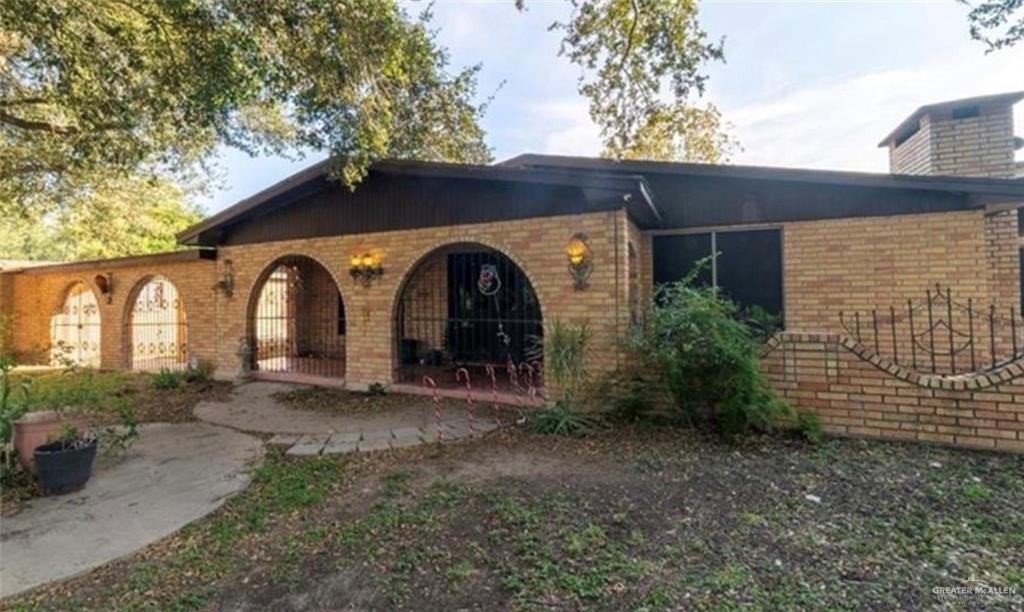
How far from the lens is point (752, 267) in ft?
23.4

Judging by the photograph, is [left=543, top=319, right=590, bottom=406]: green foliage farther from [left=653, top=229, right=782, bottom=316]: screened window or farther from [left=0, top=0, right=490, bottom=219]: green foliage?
[left=0, top=0, right=490, bottom=219]: green foliage

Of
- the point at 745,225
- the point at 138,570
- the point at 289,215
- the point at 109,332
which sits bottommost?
the point at 138,570

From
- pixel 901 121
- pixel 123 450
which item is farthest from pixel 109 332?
pixel 901 121

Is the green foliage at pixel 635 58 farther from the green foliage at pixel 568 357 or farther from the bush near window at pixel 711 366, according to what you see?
the green foliage at pixel 568 357

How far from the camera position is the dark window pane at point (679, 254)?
7438mm

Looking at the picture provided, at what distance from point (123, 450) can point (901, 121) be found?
12399 mm

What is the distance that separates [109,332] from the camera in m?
11.9

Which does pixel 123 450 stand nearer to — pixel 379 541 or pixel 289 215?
pixel 379 541

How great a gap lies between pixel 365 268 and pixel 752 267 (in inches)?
248

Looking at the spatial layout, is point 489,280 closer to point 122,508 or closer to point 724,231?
point 724,231

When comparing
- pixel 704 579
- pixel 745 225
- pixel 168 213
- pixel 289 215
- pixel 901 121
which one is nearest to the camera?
pixel 704 579

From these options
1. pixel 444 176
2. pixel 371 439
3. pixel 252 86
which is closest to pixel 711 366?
pixel 371 439

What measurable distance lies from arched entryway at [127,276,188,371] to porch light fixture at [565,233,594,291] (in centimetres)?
1079

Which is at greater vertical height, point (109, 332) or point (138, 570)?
point (109, 332)
